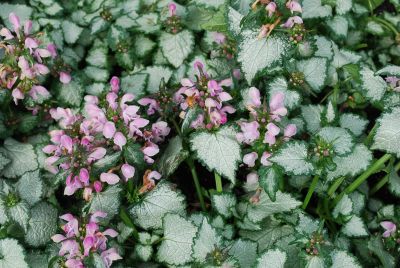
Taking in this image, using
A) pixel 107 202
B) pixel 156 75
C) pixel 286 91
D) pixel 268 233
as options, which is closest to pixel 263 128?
pixel 286 91

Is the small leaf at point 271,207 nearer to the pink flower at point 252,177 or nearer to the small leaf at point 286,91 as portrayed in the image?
the pink flower at point 252,177

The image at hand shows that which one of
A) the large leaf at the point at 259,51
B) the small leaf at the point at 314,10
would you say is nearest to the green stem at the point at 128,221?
the large leaf at the point at 259,51

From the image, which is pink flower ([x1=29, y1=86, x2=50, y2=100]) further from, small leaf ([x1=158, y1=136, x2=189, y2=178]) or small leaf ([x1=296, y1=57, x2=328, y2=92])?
small leaf ([x1=296, y1=57, x2=328, y2=92])

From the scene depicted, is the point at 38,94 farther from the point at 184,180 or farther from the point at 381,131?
the point at 381,131

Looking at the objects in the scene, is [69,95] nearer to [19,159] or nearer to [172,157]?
[19,159]

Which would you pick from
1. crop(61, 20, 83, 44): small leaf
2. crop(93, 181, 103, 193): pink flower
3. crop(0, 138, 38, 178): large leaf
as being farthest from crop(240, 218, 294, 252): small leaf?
crop(61, 20, 83, 44): small leaf

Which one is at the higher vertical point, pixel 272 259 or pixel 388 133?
pixel 388 133
